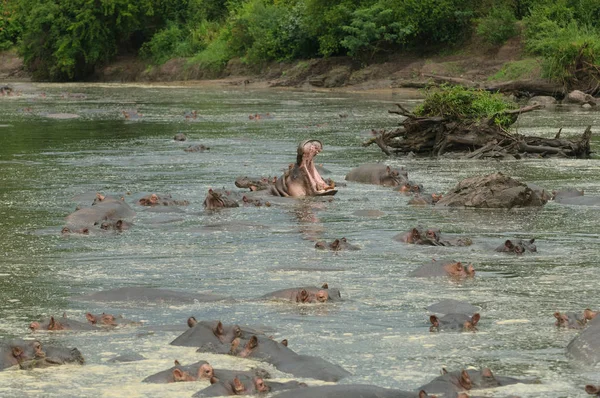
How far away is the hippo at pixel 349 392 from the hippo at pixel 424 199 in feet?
24.6

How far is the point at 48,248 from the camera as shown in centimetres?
1055

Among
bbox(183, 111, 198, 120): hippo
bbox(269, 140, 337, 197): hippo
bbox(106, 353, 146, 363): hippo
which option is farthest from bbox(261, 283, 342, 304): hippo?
bbox(183, 111, 198, 120): hippo

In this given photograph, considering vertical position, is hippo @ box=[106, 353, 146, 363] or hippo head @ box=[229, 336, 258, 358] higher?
hippo head @ box=[229, 336, 258, 358]

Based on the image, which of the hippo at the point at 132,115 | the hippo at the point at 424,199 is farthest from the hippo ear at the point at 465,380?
the hippo at the point at 132,115

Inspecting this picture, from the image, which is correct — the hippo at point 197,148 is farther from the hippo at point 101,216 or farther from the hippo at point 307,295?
the hippo at point 307,295

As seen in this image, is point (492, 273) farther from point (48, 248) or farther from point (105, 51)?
point (105, 51)

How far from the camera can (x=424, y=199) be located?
527 inches

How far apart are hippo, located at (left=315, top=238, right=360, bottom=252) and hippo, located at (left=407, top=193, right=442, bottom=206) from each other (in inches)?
120

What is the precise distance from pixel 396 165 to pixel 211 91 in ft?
84.4

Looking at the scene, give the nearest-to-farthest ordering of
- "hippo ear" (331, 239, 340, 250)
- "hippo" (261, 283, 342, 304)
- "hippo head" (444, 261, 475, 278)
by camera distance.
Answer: "hippo" (261, 283, 342, 304), "hippo head" (444, 261, 475, 278), "hippo ear" (331, 239, 340, 250)

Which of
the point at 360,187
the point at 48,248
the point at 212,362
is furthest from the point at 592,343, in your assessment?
the point at 360,187

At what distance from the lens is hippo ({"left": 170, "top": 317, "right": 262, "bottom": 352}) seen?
6.88m

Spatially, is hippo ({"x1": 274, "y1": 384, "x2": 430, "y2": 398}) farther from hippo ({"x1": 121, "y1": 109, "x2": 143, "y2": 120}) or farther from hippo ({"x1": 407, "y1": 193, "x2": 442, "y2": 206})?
hippo ({"x1": 121, "y1": 109, "x2": 143, "y2": 120})

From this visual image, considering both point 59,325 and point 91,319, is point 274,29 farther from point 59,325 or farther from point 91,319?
point 59,325
